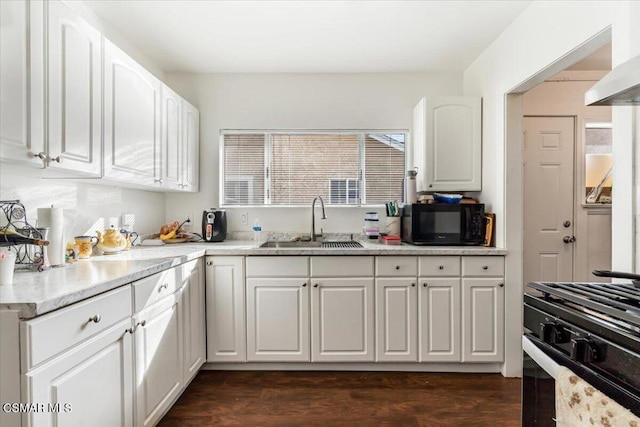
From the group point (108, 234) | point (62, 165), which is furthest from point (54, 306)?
point (108, 234)

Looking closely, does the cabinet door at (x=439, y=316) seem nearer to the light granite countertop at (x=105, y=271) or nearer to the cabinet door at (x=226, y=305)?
the light granite countertop at (x=105, y=271)

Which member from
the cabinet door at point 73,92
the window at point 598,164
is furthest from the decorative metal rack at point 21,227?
the window at point 598,164

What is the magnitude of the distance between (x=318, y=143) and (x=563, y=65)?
187 cm

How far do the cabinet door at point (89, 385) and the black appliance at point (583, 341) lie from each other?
1.58m

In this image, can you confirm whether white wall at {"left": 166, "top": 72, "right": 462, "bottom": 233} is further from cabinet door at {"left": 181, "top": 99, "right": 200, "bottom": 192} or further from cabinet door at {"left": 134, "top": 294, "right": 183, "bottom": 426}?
cabinet door at {"left": 134, "top": 294, "right": 183, "bottom": 426}

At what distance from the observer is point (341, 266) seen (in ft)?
7.82

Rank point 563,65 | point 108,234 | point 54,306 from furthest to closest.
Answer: point 108,234 → point 563,65 → point 54,306

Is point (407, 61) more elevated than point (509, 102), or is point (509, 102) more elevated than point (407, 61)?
point (407, 61)

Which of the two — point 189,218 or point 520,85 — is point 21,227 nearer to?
point 189,218

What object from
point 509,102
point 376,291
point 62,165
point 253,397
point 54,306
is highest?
point 509,102

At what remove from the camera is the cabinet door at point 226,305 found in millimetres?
2396

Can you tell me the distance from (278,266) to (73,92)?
1533mm

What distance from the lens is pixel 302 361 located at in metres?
2.40

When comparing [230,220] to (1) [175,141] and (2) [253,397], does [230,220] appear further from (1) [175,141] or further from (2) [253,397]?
(2) [253,397]
